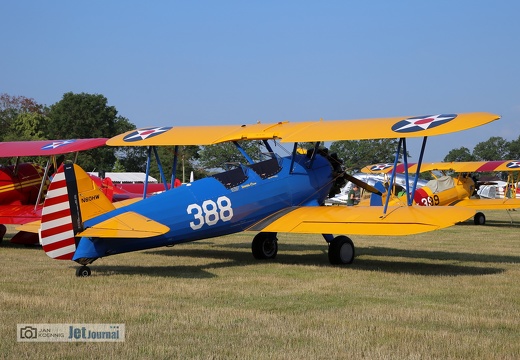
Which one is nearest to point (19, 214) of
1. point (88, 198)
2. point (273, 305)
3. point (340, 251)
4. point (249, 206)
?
point (88, 198)

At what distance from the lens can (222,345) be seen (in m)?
5.30

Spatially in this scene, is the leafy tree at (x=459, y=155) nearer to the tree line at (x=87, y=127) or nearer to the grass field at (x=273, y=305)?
the tree line at (x=87, y=127)

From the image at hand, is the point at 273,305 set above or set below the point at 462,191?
below

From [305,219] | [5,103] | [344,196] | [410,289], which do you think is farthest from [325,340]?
[5,103]

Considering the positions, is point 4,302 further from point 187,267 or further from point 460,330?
point 460,330

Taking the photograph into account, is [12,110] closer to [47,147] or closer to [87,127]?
[87,127]

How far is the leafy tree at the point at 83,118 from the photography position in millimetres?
68688

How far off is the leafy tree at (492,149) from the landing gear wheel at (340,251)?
93.2m

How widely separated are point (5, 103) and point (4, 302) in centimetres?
7490

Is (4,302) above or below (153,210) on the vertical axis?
below

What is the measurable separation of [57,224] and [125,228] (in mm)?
863

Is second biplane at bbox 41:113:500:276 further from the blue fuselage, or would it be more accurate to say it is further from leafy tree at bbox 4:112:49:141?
leafy tree at bbox 4:112:49:141

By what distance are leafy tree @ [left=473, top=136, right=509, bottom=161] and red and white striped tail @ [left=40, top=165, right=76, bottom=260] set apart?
9647 centimetres

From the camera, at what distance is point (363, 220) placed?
31.9 feet
